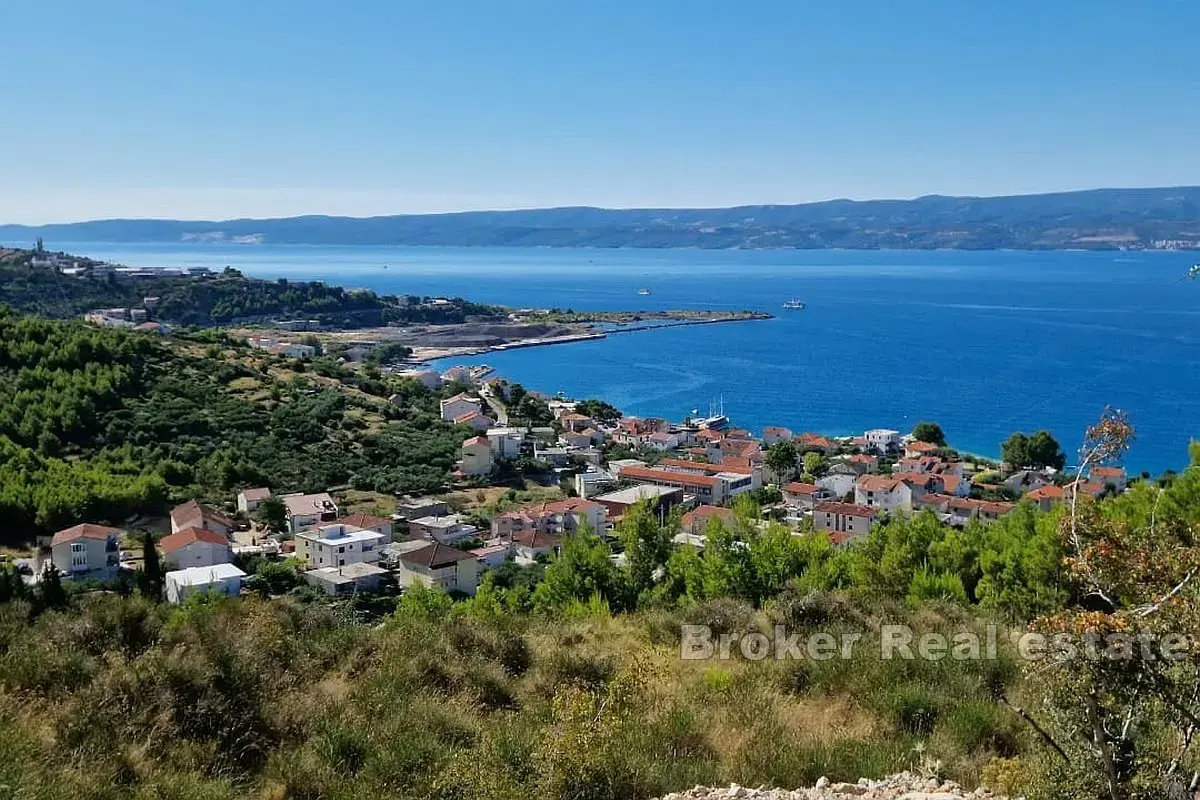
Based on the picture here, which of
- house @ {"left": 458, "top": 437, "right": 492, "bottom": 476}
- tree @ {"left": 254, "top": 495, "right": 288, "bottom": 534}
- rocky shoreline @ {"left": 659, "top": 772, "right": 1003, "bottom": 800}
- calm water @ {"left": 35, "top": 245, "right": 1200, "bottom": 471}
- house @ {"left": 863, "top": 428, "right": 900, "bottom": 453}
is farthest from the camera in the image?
calm water @ {"left": 35, "top": 245, "right": 1200, "bottom": 471}

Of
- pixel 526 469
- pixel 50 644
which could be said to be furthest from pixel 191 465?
pixel 50 644

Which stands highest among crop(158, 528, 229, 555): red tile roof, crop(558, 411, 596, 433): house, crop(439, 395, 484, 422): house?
crop(158, 528, 229, 555): red tile roof

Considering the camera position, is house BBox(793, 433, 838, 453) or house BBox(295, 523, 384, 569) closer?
house BBox(295, 523, 384, 569)

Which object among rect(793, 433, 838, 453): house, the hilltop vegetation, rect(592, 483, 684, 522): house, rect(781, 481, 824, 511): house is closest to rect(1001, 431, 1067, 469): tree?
rect(793, 433, 838, 453): house

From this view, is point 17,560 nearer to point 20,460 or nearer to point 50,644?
point 20,460

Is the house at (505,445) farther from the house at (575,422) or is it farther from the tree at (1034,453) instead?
the tree at (1034,453)

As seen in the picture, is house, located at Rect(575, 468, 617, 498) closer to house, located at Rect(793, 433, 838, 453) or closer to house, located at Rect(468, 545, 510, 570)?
house, located at Rect(468, 545, 510, 570)

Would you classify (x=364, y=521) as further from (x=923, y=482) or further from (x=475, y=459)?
(x=923, y=482)

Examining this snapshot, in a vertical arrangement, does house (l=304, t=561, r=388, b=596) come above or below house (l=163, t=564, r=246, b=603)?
below
